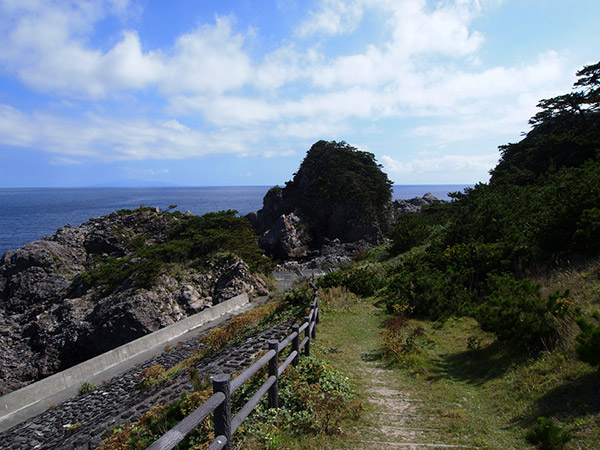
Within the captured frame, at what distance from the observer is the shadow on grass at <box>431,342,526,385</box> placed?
6.98 metres

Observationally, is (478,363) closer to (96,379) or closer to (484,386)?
(484,386)

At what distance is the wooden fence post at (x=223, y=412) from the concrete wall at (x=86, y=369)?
14.9 m

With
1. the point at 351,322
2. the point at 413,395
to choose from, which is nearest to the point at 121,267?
the point at 351,322

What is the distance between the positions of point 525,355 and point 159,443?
22.7 ft

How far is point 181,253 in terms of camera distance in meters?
30.8

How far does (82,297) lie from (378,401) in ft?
88.9

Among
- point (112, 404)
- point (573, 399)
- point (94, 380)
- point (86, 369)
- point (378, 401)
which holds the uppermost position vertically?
point (573, 399)

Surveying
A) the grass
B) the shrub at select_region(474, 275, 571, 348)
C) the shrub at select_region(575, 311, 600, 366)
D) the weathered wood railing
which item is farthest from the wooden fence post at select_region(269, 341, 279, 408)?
the shrub at select_region(474, 275, 571, 348)

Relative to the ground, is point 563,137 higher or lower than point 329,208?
higher

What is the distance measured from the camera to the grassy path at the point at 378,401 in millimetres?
5035

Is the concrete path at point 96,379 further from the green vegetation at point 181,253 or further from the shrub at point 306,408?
the shrub at point 306,408

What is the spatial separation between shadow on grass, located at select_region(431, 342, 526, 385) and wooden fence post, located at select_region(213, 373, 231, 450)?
17.3 feet

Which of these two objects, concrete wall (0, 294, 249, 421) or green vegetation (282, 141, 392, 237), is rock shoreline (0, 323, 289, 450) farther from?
green vegetation (282, 141, 392, 237)

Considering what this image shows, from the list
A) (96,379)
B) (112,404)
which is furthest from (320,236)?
(112,404)
